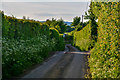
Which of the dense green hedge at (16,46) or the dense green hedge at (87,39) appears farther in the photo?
the dense green hedge at (87,39)

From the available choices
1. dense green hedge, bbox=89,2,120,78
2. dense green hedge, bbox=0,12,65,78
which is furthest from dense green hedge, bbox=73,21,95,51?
dense green hedge, bbox=89,2,120,78

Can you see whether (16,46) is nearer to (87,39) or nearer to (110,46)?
(110,46)

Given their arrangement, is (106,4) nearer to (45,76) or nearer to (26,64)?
(45,76)

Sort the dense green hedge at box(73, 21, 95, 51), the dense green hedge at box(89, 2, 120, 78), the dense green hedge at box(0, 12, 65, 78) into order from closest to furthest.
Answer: the dense green hedge at box(89, 2, 120, 78) → the dense green hedge at box(0, 12, 65, 78) → the dense green hedge at box(73, 21, 95, 51)

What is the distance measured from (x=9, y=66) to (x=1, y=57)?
3.32ft

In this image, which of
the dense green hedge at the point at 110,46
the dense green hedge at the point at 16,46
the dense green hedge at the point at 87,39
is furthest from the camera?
the dense green hedge at the point at 87,39

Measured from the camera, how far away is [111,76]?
645 centimetres

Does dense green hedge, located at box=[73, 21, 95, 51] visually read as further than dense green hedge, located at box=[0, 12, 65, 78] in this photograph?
Yes

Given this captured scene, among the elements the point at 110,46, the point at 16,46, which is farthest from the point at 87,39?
the point at 110,46

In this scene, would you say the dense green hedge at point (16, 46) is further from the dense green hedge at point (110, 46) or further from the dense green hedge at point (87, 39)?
the dense green hedge at point (87, 39)

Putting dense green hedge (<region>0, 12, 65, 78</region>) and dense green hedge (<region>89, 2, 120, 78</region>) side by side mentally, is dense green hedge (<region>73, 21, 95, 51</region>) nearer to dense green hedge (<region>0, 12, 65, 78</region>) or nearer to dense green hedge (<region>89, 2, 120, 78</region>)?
dense green hedge (<region>0, 12, 65, 78</region>)

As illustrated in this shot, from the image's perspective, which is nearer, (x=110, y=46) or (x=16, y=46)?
(x=110, y=46)

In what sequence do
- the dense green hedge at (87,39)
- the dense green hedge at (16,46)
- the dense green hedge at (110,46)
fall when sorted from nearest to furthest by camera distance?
the dense green hedge at (110,46) < the dense green hedge at (16,46) < the dense green hedge at (87,39)

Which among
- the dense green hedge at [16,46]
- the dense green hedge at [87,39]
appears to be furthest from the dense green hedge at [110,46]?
the dense green hedge at [87,39]
